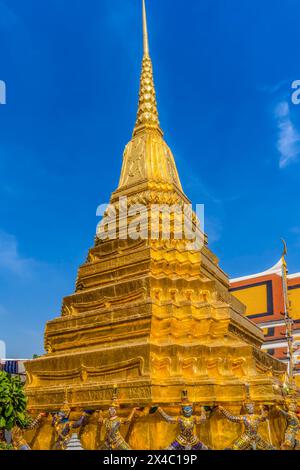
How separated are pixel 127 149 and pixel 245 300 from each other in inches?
444

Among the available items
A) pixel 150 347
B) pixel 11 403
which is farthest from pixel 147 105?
pixel 11 403

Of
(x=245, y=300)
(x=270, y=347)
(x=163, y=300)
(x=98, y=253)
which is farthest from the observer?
(x=245, y=300)

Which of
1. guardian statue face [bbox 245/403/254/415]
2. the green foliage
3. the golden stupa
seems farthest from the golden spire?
guardian statue face [bbox 245/403/254/415]

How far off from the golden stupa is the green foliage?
4.98 ft

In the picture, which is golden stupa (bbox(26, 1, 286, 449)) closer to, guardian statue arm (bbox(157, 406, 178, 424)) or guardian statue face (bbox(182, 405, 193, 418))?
guardian statue arm (bbox(157, 406, 178, 424))

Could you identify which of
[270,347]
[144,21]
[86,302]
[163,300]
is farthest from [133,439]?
[144,21]

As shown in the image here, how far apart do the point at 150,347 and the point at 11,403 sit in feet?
10.6

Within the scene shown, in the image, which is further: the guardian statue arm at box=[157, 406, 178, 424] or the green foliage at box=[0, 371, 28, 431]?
the green foliage at box=[0, 371, 28, 431]

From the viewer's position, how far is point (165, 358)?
32.7ft

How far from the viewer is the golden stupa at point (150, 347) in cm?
926

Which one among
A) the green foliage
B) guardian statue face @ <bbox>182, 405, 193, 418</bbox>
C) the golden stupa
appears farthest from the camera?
the golden stupa

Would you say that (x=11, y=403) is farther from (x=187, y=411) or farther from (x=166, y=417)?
(x=187, y=411)

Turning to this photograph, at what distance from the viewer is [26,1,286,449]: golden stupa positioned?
9.26 m
